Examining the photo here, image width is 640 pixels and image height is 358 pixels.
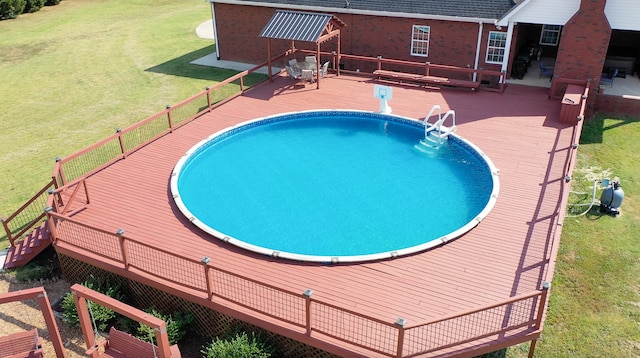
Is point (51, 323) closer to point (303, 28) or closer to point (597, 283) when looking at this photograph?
point (597, 283)

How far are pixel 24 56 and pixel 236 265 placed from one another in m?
28.5

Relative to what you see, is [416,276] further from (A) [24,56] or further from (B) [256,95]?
(A) [24,56]

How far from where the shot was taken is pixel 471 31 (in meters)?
22.8

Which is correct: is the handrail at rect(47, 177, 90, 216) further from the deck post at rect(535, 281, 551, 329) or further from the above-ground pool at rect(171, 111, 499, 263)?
the deck post at rect(535, 281, 551, 329)

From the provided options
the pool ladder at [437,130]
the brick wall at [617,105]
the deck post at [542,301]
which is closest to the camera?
the deck post at [542,301]

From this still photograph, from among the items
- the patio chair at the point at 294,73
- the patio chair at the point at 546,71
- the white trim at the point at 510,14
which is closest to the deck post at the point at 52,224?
the patio chair at the point at 294,73

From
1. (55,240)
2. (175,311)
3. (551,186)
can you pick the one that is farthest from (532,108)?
(55,240)

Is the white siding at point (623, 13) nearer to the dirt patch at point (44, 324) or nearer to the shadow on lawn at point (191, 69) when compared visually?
the shadow on lawn at point (191, 69)

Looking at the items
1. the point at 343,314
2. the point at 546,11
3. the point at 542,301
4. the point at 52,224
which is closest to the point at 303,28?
the point at 546,11

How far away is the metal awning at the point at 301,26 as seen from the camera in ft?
71.5

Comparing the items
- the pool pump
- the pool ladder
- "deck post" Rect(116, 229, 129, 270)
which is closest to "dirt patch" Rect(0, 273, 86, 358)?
"deck post" Rect(116, 229, 129, 270)

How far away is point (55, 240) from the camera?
13.0 metres

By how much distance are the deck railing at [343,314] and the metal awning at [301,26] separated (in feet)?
41.7

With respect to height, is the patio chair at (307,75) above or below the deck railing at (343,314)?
above
